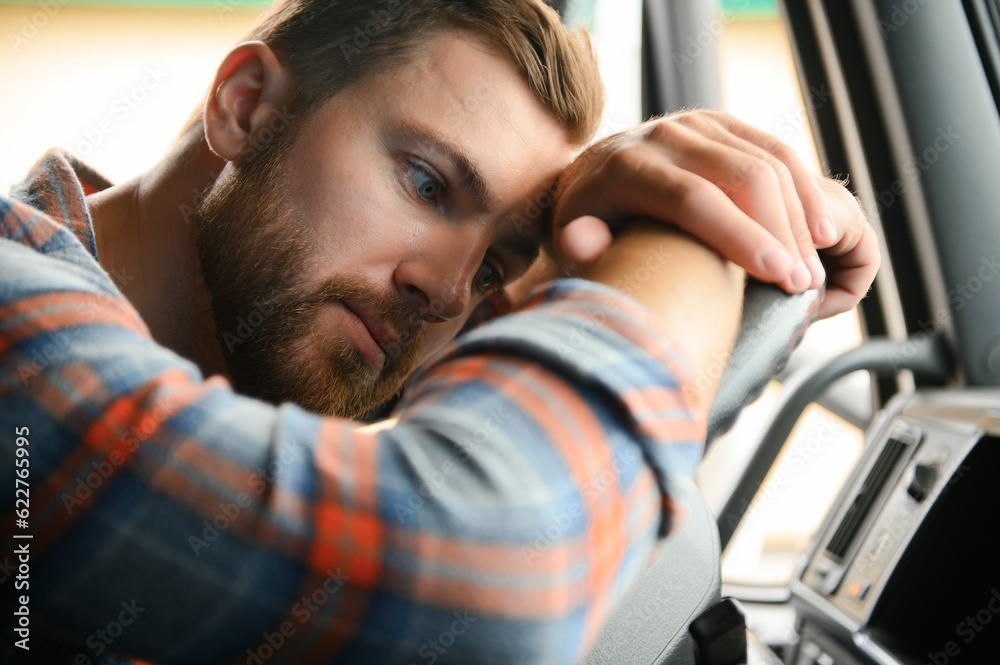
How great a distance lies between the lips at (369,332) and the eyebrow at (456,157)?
0.75ft

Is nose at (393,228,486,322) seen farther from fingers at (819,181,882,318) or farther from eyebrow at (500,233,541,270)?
fingers at (819,181,882,318)

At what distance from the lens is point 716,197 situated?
55 cm

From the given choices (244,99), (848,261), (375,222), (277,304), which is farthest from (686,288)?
(244,99)

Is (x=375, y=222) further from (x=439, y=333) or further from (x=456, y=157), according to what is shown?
(x=439, y=333)

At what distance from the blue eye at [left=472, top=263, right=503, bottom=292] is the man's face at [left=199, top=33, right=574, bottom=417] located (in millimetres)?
11

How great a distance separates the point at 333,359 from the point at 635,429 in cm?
81

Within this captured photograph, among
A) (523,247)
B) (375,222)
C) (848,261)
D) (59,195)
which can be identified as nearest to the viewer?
(848,261)

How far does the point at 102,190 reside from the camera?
1.41 m

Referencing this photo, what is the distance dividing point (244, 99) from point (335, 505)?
1118 millimetres

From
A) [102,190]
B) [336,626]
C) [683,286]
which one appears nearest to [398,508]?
[336,626]

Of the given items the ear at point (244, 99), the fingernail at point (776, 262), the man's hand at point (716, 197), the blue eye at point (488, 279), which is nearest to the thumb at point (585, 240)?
the man's hand at point (716, 197)

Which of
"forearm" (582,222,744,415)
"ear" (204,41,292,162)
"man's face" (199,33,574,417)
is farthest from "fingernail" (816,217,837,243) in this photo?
"ear" (204,41,292,162)

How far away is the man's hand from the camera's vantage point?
55 centimetres

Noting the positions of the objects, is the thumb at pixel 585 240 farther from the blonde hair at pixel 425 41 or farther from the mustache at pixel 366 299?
the blonde hair at pixel 425 41
